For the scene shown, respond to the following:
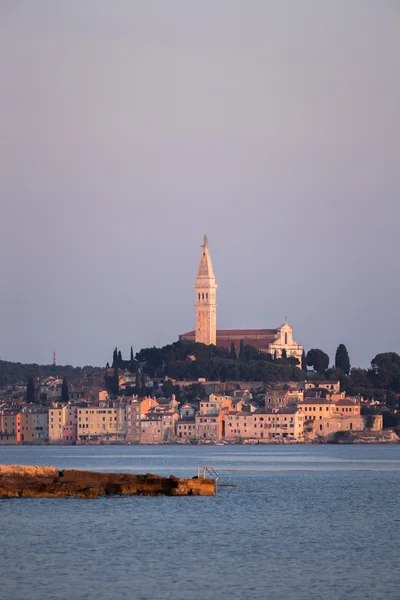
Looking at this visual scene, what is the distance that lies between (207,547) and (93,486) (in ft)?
56.6

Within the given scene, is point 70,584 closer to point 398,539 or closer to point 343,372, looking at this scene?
point 398,539

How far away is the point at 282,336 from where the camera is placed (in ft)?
583

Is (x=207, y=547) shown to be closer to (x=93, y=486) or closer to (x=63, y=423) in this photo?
(x=93, y=486)

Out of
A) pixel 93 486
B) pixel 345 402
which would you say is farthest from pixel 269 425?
pixel 93 486

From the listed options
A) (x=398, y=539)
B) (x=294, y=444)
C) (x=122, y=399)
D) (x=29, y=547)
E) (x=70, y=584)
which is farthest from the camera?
(x=122, y=399)

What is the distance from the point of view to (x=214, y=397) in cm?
15012

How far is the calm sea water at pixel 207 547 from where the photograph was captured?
28422mm

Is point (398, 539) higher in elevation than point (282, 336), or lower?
lower

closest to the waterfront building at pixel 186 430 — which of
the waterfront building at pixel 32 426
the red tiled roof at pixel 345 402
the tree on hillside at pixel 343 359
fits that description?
the red tiled roof at pixel 345 402

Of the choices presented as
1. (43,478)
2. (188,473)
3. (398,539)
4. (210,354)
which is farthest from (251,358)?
(398,539)

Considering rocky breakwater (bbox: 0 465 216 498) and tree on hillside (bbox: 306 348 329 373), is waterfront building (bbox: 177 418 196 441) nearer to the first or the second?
tree on hillside (bbox: 306 348 329 373)

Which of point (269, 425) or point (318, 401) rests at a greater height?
point (318, 401)

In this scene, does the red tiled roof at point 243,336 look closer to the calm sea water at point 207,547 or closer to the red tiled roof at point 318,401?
the red tiled roof at point 318,401

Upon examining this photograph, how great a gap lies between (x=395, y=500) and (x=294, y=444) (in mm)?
91969
